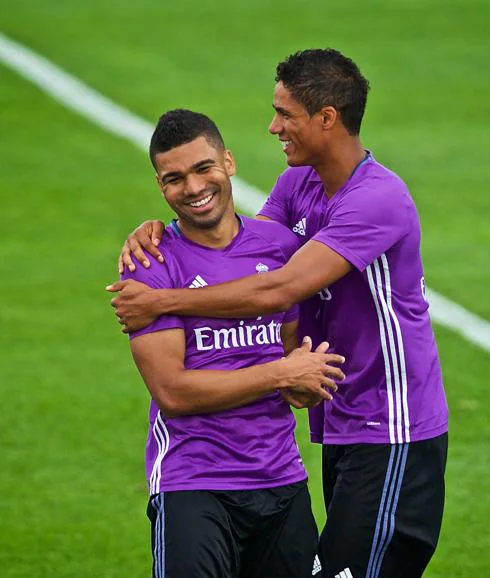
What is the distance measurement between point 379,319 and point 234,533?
3.42 ft

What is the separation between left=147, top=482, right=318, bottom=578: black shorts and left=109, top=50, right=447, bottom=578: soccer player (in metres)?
0.37

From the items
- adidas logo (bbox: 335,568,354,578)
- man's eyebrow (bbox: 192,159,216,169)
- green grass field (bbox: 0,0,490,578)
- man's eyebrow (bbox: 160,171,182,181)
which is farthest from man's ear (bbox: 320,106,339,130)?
green grass field (bbox: 0,0,490,578)

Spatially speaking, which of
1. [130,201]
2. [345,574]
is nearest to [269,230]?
[345,574]

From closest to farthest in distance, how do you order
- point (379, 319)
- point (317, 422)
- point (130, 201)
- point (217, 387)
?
point (217, 387), point (379, 319), point (317, 422), point (130, 201)

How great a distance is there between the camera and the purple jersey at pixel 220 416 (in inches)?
239

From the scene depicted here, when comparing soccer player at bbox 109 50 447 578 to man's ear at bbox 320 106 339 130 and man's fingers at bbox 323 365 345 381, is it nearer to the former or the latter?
man's ear at bbox 320 106 339 130

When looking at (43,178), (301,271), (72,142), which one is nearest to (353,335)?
(301,271)

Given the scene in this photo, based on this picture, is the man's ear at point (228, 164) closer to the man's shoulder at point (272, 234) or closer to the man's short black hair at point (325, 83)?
the man's shoulder at point (272, 234)

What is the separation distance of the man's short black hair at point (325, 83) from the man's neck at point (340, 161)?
0.20ft

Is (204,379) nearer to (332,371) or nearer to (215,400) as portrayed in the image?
(215,400)

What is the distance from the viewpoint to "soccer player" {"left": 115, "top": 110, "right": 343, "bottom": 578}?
5988 millimetres

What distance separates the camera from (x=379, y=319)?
21.2ft

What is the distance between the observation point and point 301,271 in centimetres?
625

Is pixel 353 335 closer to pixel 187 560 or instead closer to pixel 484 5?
pixel 187 560
